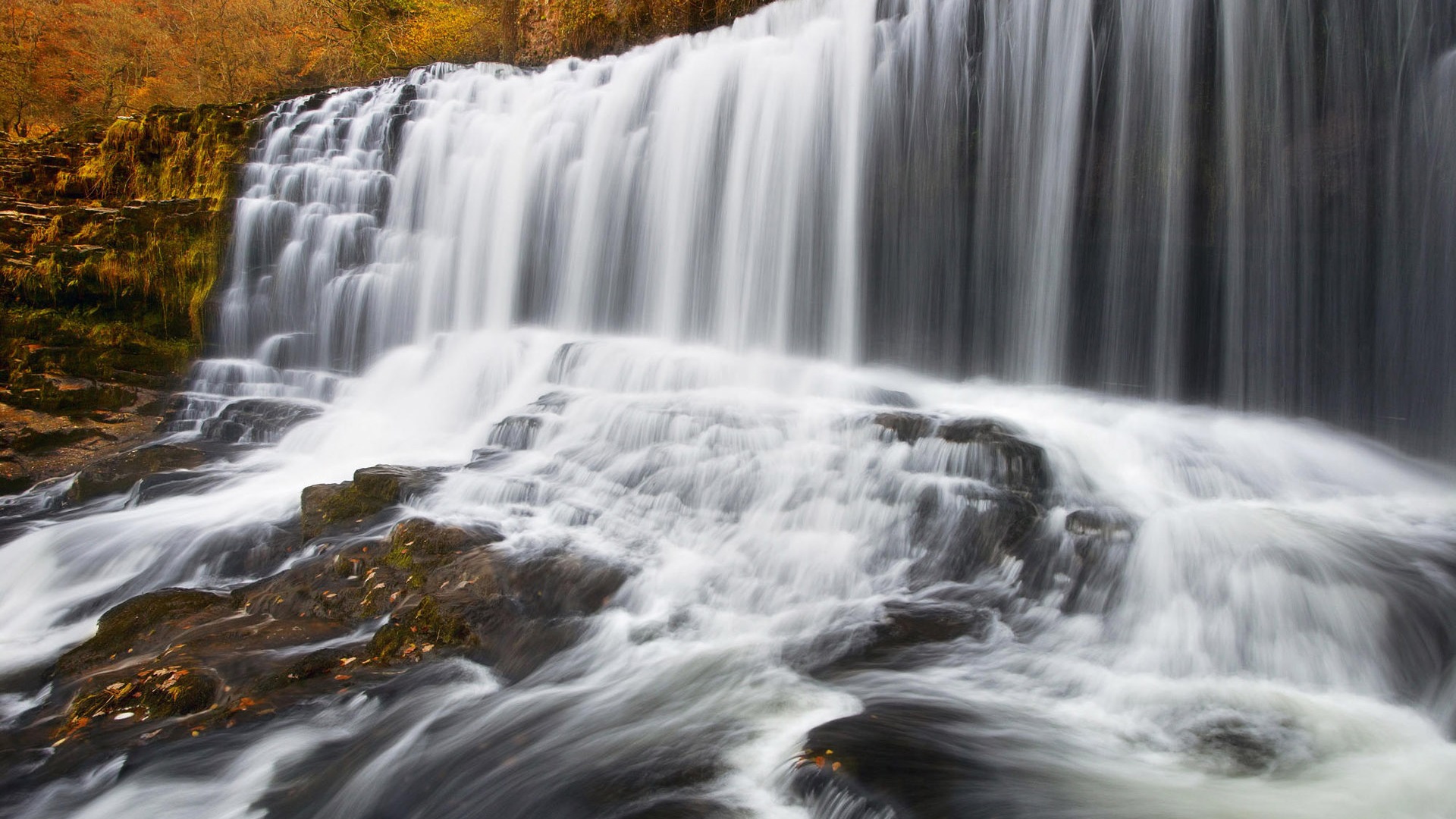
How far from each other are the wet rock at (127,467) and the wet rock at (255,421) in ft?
2.36

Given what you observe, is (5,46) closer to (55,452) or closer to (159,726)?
(55,452)

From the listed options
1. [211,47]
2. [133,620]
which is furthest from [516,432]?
[211,47]

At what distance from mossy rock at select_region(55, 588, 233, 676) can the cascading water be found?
0.26 m

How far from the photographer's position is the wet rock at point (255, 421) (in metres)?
9.59

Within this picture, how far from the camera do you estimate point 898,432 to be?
21.1 feet

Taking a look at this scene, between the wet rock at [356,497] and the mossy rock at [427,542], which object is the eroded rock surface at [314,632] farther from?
the wet rock at [356,497]

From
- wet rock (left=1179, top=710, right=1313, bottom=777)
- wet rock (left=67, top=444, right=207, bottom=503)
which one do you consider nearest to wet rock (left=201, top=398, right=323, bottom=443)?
wet rock (left=67, top=444, right=207, bottom=503)

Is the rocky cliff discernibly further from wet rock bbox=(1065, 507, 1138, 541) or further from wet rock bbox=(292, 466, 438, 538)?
wet rock bbox=(1065, 507, 1138, 541)

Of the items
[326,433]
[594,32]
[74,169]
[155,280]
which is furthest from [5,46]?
[326,433]

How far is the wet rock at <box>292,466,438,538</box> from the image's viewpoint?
6277 mm

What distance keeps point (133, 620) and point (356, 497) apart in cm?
168

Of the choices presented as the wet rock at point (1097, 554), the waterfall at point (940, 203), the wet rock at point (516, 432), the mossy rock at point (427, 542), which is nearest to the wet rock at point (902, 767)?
the wet rock at point (1097, 554)

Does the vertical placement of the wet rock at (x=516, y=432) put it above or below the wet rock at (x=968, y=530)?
above

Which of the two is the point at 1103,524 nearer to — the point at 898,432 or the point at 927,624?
the point at 927,624
